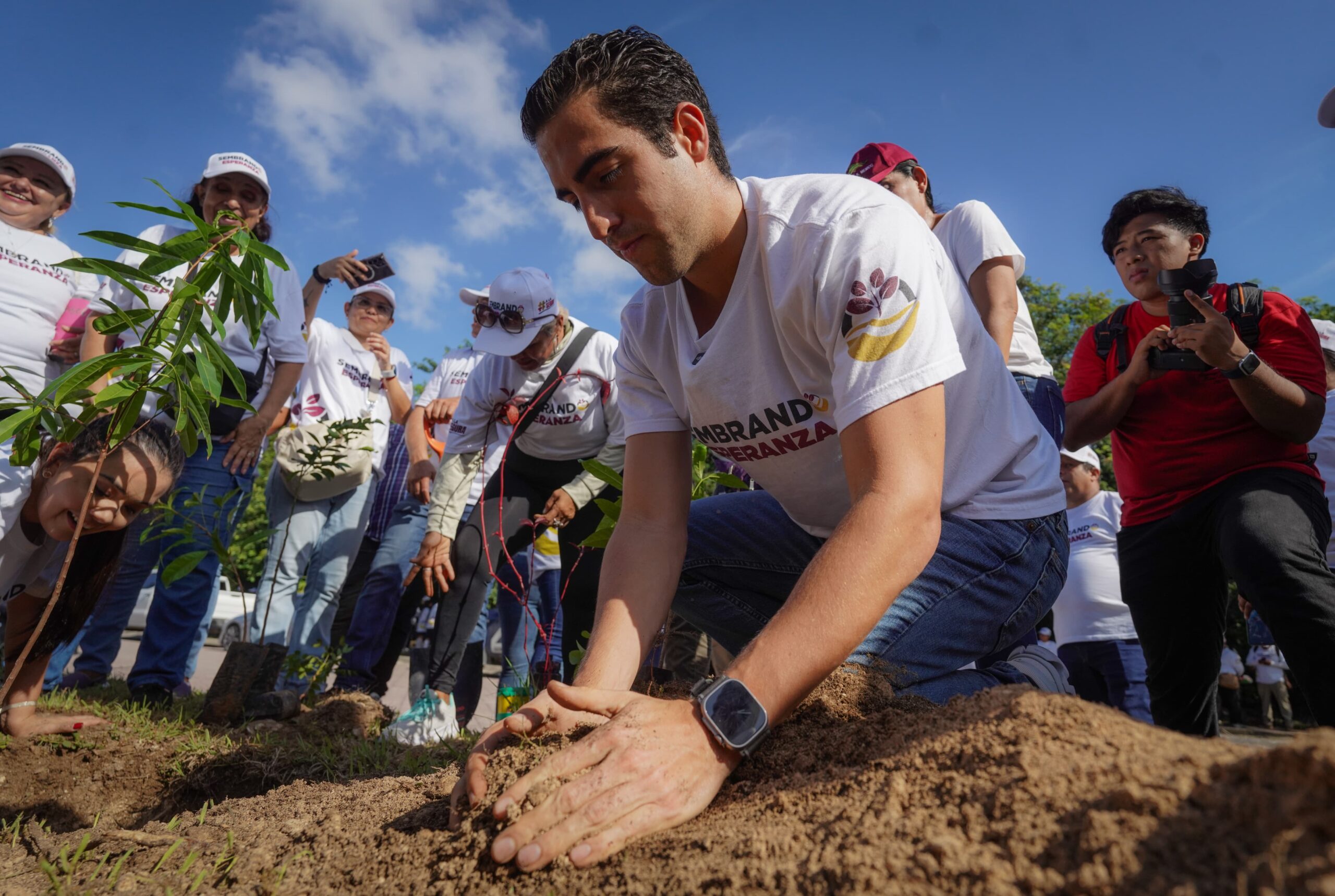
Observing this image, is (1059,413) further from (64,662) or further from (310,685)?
(64,662)

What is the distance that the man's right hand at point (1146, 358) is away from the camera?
10.4 feet

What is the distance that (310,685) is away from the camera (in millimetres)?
4273

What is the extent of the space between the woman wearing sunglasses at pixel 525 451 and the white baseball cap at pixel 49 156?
7.37 feet

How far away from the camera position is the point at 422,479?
5191mm

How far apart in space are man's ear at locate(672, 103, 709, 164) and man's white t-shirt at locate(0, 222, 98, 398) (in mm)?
3419

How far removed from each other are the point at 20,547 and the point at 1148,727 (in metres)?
3.38

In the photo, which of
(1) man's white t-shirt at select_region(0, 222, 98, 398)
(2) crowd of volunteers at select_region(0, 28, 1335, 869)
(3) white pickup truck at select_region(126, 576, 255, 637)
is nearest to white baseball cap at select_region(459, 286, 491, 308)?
(2) crowd of volunteers at select_region(0, 28, 1335, 869)

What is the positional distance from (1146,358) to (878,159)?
1368 mm

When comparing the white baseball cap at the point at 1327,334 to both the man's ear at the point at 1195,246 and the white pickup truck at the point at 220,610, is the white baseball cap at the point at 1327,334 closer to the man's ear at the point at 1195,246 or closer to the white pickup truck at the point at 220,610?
the man's ear at the point at 1195,246

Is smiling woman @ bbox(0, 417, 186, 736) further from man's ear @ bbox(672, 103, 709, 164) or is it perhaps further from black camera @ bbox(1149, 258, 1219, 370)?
black camera @ bbox(1149, 258, 1219, 370)

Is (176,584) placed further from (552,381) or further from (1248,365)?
(1248,365)

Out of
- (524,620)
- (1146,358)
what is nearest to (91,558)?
→ (524,620)

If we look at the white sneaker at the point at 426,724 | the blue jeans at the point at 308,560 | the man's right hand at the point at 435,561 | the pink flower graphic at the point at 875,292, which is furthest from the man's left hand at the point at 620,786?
the blue jeans at the point at 308,560

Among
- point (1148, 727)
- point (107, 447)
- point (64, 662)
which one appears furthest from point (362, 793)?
point (64, 662)
